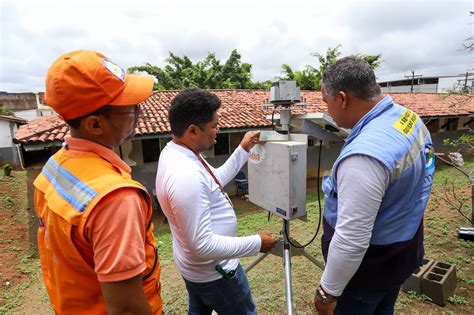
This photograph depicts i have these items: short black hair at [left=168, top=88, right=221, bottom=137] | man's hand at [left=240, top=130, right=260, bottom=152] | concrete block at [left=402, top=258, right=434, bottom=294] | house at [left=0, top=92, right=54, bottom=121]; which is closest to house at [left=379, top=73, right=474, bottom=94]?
concrete block at [left=402, top=258, right=434, bottom=294]

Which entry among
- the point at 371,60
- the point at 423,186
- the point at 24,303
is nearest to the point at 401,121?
the point at 423,186

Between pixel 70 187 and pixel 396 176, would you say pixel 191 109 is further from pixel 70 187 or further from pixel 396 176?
pixel 396 176

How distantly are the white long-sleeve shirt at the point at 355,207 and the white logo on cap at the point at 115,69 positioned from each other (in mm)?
991

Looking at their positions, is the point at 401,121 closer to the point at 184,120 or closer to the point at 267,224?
the point at 184,120

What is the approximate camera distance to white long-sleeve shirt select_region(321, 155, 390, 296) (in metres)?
1.18

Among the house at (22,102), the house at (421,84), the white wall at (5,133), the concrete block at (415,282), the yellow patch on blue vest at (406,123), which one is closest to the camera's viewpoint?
the yellow patch on blue vest at (406,123)

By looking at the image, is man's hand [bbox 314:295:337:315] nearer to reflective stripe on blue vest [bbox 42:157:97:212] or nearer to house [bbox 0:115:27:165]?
reflective stripe on blue vest [bbox 42:157:97:212]

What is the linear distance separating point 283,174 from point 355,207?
0.80 m

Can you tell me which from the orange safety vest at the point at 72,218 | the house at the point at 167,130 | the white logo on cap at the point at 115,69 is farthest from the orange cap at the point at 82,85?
the house at the point at 167,130

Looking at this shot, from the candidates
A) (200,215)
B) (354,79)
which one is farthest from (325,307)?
(354,79)

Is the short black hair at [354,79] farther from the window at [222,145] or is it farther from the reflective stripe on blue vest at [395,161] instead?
the window at [222,145]

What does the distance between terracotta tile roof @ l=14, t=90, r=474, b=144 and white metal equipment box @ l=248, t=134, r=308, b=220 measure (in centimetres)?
262

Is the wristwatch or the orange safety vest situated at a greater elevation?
the orange safety vest

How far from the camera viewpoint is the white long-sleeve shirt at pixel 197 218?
134 cm
